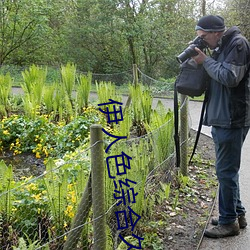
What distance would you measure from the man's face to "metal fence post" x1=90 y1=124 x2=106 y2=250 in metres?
1.29

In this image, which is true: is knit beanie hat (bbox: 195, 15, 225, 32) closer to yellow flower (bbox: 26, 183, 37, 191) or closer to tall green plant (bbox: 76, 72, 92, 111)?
yellow flower (bbox: 26, 183, 37, 191)

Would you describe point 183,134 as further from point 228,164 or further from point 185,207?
point 228,164

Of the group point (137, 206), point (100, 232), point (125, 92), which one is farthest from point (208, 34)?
point (125, 92)

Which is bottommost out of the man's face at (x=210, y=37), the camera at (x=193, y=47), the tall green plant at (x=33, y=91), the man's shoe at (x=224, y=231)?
the man's shoe at (x=224, y=231)

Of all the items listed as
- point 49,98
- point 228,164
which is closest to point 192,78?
point 228,164

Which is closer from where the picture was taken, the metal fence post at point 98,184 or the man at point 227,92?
the metal fence post at point 98,184

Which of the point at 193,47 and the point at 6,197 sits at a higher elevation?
the point at 193,47

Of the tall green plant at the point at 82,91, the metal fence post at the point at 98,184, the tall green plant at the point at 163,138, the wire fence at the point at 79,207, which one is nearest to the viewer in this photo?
the metal fence post at the point at 98,184

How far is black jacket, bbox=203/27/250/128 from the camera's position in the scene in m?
2.85

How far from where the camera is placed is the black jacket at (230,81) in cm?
285

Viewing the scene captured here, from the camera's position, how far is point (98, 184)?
95.1 inches

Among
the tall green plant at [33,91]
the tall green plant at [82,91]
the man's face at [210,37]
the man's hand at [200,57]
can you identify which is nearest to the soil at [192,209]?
the man's hand at [200,57]

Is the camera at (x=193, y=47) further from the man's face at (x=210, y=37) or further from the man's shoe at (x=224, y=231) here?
the man's shoe at (x=224, y=231)

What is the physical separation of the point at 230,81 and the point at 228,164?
0.72 m
